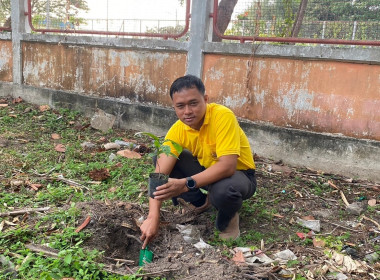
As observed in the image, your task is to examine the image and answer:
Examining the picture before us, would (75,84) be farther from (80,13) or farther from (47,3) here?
(47,3)

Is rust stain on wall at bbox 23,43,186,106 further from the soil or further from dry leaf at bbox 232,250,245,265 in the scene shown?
dry leaf at bbox 232,250,245,265

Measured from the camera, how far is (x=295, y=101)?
5039 millimetres

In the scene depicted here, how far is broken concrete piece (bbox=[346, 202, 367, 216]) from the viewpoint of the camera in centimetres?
380

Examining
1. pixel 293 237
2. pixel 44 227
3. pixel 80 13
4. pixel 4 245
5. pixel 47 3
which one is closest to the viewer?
pixel 4 245

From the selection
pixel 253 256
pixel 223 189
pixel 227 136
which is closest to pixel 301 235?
pixel 253 256

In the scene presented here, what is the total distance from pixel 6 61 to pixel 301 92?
6485mm

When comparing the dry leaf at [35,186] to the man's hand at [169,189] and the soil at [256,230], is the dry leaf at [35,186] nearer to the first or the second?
the soil at [256,230]

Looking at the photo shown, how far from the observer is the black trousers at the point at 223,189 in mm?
2953

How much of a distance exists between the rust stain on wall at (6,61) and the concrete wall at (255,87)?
107 cm

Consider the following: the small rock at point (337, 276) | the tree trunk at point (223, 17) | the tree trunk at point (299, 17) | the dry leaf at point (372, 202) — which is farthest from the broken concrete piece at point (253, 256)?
the tree trunk at point (223, 17)

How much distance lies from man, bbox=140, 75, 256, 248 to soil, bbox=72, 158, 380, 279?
22 centimetres

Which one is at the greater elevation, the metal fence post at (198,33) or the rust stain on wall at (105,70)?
the metal fence post at (198,33)

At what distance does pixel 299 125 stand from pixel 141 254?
313cm

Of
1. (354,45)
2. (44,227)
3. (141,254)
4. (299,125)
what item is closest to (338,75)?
(354,45)
